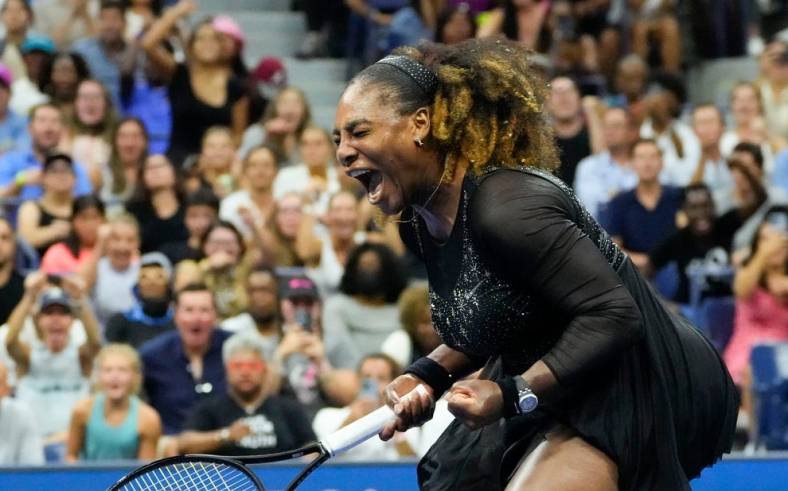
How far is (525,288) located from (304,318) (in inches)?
165

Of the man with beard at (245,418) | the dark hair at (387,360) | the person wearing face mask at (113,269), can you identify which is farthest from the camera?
the person wearing face mask at (113,269)

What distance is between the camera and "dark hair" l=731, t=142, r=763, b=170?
8.73m

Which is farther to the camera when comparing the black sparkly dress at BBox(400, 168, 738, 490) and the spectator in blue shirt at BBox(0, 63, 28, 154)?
the spectator in blue shirt at BBox(0, 63, 28, 154)

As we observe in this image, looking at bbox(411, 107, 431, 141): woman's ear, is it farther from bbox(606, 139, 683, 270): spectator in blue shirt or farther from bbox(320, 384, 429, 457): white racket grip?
bbox(606, 139, 683, 270): spectator in blue shirt

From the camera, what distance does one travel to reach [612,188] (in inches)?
355

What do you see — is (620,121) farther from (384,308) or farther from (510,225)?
(510,225)

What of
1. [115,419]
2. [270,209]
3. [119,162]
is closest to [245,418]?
[115,419]

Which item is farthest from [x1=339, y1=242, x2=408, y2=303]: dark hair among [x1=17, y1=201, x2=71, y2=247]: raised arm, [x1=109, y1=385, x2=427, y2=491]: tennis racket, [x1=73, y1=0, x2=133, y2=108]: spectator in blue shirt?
[x1=109, y1=385, x2=427, y2=491]: tennis racket

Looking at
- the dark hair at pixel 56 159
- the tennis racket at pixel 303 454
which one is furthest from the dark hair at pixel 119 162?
the tennis racket at pixel 303 454

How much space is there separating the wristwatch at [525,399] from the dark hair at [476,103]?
486 mm

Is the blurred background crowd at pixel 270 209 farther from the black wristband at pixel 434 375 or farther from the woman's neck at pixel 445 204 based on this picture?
the woman's neck at pixel 445 204

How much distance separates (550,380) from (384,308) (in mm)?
4323

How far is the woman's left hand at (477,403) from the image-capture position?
333cm

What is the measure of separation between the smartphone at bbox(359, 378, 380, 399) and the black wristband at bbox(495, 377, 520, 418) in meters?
3.43
